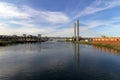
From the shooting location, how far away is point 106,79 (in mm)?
20406

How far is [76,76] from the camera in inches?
859

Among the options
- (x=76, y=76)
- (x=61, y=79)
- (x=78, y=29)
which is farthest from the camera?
(x=78, y=29)

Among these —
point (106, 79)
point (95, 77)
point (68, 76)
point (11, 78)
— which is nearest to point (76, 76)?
point (68, 76)

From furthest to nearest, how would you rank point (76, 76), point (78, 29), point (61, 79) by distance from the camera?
point (78, 29), point (76, 76), point (61, 79)

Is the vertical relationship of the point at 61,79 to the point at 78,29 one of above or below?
below

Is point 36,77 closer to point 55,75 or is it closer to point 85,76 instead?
point 55,75

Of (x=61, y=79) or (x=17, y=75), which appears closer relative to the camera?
(x=61, y=79)

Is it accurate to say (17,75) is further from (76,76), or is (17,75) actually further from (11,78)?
(76,76)

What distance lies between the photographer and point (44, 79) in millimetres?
20312

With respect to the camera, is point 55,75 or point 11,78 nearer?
point 11,78

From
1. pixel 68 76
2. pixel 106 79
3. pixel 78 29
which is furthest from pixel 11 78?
pixel 78 29

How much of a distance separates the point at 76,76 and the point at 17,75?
305 inches

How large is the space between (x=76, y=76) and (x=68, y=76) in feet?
3.41

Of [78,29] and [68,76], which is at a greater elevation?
[78,29]
